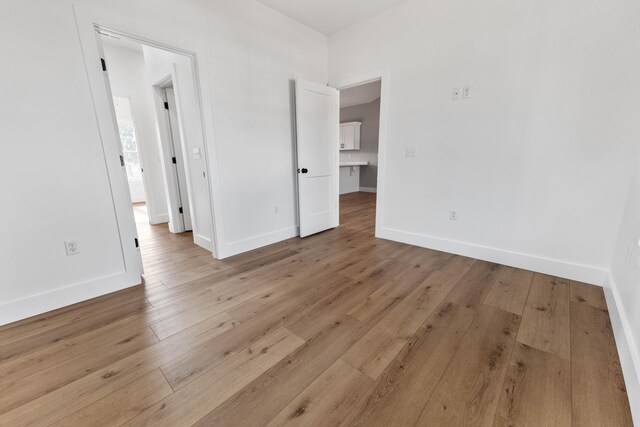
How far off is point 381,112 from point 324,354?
273cm

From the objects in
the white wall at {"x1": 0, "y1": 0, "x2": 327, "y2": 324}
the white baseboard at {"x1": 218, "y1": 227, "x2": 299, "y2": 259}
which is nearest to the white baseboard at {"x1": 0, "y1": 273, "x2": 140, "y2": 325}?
the white wall at {"x1": 0, "y1": 0, "x2": 327, "y2": 324}

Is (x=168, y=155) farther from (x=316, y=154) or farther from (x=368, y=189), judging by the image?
(x=368, y=189)

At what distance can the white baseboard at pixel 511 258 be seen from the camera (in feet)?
7.11

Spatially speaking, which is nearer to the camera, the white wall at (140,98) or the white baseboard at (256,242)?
the white baseboard at (256,242)

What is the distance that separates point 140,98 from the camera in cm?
414

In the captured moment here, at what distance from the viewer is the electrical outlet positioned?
193 centimetres

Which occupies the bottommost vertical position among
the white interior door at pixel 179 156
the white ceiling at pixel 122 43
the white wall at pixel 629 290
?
the white wall at pixel 629 290

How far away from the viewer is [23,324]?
174 cm

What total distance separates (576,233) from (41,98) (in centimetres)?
428

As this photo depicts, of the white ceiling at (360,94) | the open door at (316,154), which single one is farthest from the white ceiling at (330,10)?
the white ceiling at (360,94)

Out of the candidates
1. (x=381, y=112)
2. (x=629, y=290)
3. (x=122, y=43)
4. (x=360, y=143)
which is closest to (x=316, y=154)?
(x=381, y=112)

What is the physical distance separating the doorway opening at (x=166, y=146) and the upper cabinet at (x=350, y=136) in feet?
17.7

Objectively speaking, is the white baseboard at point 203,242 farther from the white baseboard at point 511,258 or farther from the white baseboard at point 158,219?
the white baseboard at point 511,258

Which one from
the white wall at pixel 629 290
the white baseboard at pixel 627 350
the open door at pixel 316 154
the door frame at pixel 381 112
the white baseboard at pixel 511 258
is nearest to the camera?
the white baseboard at pixel 627 350
